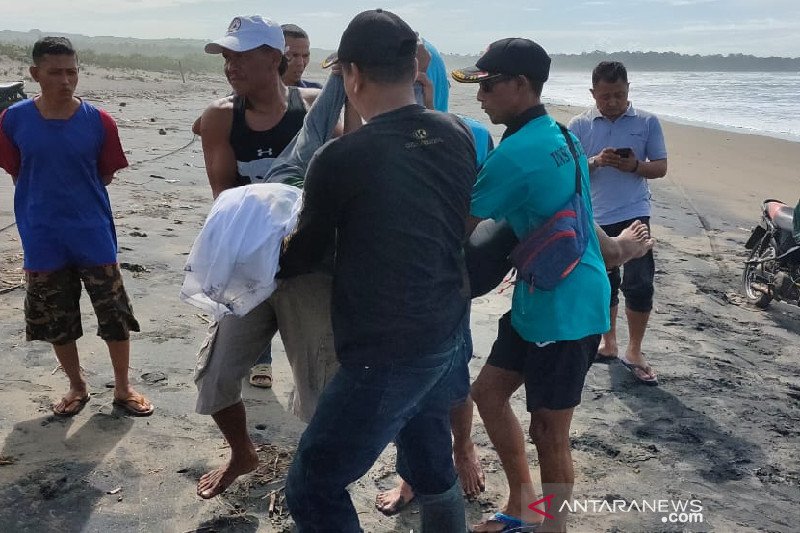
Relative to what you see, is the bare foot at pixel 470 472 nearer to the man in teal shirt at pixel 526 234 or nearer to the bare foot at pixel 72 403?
the man in teal shirt at pixel 526 234

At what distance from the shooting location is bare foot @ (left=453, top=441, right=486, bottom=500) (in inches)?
137

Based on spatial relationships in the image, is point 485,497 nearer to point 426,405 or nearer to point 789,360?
point 426,405

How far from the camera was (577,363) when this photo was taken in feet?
9.30

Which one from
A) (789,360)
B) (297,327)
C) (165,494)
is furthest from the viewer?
(789,360)

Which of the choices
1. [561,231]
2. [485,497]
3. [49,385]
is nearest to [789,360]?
[485,497]

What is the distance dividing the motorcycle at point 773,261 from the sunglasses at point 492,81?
15.3ft

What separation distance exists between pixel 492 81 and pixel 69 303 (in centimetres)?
259

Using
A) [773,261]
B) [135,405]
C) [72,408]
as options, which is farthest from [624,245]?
[773,261]

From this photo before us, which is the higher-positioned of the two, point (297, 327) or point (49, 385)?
point (297, 327)

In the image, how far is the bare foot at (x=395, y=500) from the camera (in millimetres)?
3301

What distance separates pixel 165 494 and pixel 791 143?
20699 mm

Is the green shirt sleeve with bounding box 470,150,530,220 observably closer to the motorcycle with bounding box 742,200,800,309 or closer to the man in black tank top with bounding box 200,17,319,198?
the man in black tank top with bounding box 200,17,319,198

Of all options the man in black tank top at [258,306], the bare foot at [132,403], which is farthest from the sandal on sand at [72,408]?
the man in black tank top at [258,306]

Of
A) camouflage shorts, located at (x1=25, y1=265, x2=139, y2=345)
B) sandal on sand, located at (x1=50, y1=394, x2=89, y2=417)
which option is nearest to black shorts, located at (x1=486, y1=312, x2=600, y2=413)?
camouflage shorts, located at (x1=25, y1=265, x2=139, y2=345)
